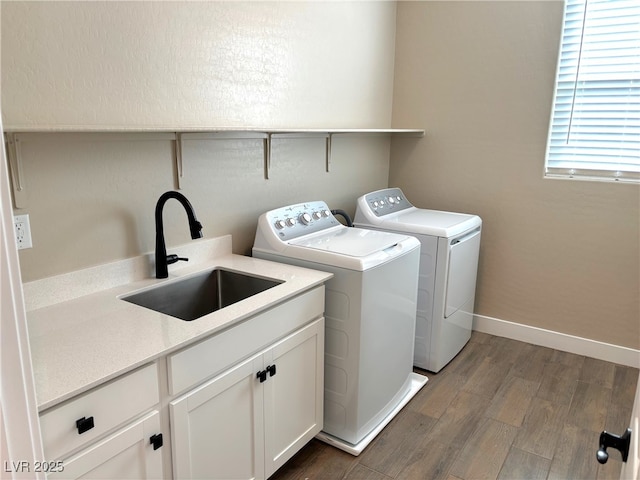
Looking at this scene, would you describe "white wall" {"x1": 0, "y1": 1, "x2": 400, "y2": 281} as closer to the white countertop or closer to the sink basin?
the white countertop

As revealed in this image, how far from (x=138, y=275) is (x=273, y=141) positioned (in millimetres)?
999

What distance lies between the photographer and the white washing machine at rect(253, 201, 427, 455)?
2051 millimetres

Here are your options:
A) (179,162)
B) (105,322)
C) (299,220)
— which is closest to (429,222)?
(299,220)

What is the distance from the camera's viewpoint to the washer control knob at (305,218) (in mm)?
2467

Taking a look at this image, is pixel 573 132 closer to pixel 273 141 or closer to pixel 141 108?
pixel 273 141

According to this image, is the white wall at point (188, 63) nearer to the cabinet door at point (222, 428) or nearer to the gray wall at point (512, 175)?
the gray wall at point (512, 175)

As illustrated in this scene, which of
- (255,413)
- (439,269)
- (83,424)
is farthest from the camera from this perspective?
(439,269)

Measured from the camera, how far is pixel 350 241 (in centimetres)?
235

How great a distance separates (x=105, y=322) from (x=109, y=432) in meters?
0.39

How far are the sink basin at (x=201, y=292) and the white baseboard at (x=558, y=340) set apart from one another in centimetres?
200

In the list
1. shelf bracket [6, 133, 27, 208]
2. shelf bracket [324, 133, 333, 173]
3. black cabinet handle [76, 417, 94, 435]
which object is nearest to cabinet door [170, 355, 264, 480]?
black cabinet handle [76, 417, 94, 435]

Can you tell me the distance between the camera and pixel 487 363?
297 cm

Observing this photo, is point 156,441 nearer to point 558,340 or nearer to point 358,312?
point 358,312

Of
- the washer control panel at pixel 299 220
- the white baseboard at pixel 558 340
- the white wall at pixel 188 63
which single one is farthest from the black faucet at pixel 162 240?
the white baseboard at pixel 558 340
